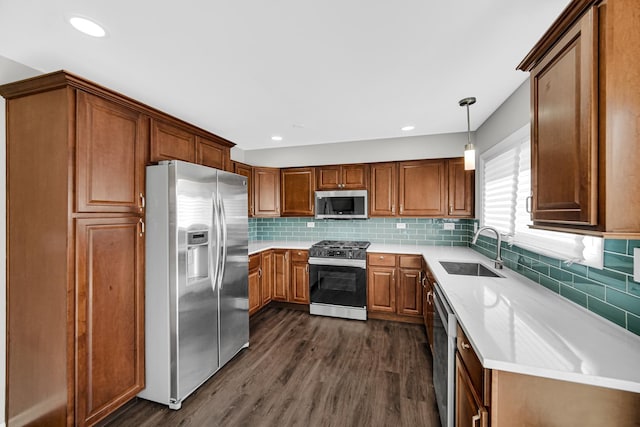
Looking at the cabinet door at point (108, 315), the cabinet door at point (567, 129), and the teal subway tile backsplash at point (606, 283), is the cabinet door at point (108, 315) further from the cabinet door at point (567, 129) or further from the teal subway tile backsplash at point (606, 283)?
the teal subway tile backsplash at point (606, 283)

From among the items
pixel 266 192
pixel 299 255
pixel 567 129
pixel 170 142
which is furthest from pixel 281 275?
pixel 567 129

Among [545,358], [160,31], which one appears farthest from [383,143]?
[545,358]

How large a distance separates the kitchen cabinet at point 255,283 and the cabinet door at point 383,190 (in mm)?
1666

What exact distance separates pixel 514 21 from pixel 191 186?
88.0 inches

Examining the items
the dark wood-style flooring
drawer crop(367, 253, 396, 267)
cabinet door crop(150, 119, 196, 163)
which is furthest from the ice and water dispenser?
drawer crop(367, 253, 396, 267)

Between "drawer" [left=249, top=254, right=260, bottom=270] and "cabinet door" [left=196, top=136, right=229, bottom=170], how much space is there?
114 cm

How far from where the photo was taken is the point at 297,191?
3883mm

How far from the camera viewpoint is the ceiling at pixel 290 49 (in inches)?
47.9

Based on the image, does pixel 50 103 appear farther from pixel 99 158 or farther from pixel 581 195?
pixel 581 195

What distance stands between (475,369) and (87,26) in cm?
250

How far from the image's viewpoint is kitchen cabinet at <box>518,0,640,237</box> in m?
0.84

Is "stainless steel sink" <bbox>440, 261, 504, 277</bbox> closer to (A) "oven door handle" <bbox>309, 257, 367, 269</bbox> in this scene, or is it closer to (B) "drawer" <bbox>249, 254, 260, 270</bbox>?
(A) "oven door handle" <bbox>309, 257, 367, 269</bbox>

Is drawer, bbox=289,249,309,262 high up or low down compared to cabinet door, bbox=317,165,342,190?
down

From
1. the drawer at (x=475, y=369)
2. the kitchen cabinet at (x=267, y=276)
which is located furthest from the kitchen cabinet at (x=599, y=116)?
the kitchen cabinet at (x=267, y=276)
